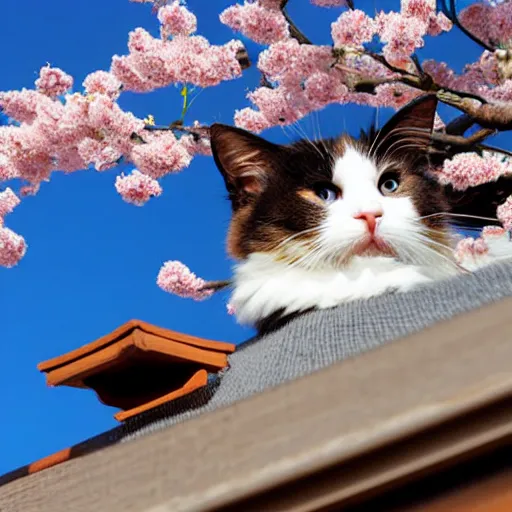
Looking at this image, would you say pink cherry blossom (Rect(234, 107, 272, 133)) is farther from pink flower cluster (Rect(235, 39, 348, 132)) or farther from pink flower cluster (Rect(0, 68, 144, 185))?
pink flower cluster (Rect(0, 68, 144, 185))

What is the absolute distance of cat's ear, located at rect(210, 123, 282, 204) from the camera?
83 cm

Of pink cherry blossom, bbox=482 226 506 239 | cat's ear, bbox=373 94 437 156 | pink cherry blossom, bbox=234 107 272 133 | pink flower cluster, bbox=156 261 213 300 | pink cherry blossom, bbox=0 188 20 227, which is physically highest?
pink cherry blossom, bbox=0 188 20 227

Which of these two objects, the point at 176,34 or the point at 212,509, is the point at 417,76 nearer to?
the point at 176,34

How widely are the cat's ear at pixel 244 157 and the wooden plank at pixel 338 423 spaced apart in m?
0.54

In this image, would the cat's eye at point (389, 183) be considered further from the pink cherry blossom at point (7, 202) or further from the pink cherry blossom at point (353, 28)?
the pink cherry blossom at point (7, 202)

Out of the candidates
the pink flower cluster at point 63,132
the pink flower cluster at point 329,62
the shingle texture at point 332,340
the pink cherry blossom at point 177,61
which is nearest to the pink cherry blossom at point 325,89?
the pink flower cluster at point 329,62

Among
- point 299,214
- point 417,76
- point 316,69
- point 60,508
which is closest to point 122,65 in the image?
point 316,69

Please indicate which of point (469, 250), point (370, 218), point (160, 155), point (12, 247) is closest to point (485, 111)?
point (469, 250)

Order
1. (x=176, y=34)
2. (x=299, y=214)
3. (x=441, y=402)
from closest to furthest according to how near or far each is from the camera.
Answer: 1. (x=441, y=402)
2. (x=299, y=214)
3. (x=176, y=34)

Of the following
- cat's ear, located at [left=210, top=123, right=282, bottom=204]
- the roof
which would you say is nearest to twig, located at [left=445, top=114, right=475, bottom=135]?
cat's ear, located at [left=210, top=123, right=282, bottom=204]

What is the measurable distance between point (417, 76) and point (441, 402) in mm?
1174

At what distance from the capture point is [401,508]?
0.33 meters

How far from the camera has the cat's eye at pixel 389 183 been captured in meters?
0.82

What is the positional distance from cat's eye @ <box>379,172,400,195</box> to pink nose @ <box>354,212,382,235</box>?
9 centimetres
